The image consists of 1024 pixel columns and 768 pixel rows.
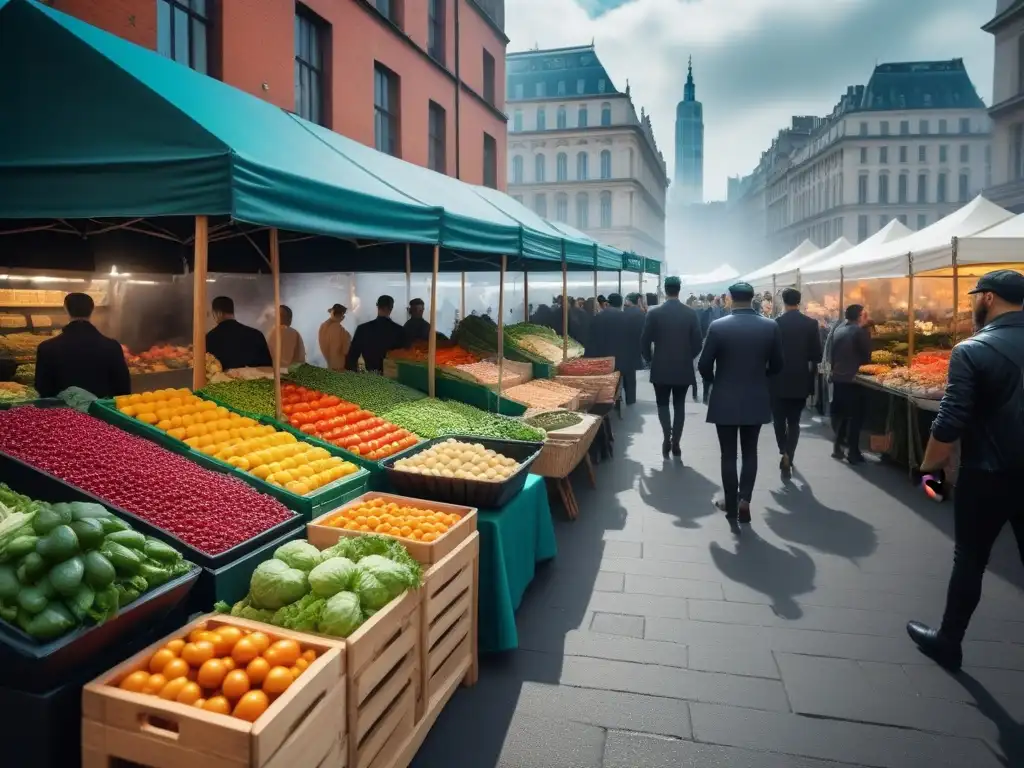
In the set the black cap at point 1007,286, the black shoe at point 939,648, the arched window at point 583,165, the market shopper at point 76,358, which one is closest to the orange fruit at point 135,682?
the market shopper at point 76,358

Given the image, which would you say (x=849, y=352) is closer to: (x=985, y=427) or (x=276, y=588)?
(x=985, y=427)

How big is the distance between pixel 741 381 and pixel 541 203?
59111 millimetres

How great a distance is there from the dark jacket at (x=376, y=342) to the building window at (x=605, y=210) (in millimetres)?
55170

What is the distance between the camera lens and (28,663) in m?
2.24

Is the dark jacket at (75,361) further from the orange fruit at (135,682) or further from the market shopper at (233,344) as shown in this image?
the orange fruit at (135,682)

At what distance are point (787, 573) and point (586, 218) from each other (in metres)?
60.1

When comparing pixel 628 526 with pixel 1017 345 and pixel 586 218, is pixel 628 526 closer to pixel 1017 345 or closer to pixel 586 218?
pixel 1017 345

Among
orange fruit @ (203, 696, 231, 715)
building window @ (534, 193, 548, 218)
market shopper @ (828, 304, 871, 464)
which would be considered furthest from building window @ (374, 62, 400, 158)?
building window @ (534, 193, 548, 218)

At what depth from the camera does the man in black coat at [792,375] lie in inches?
331

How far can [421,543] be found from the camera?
11.1 feet

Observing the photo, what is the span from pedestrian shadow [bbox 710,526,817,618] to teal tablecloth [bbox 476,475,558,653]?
1682 millimetres

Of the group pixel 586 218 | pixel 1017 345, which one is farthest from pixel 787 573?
pixel 586 218

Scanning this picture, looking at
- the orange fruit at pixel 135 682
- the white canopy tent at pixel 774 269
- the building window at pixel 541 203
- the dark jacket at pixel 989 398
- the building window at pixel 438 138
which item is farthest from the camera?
the building window at pixel 541 203

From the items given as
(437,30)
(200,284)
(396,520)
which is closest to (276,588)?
(396,520)
